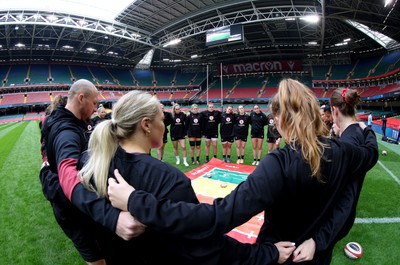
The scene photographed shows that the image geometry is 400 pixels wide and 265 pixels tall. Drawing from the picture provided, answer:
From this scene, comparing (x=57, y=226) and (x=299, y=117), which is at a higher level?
(x=299, y=117)

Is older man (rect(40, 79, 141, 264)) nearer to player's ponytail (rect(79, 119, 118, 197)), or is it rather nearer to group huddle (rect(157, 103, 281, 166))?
player's ponytail (rect(79, 119, 118, 197))

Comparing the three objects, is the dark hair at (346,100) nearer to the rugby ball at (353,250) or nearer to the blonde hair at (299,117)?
the blonde hair at (299,117)

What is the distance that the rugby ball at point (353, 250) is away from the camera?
9.96 feet

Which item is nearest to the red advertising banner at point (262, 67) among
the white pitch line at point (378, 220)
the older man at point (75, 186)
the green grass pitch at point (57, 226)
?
the green grass pitch at point (57, 226)

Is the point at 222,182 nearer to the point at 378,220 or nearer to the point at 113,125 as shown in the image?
the point at 378,220

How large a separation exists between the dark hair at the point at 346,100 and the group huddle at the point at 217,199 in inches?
28.1

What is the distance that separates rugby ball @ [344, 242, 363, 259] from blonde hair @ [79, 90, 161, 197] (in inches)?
133

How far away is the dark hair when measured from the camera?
2.12 m

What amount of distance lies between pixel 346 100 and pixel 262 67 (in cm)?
4240

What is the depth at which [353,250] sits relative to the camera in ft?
10.2


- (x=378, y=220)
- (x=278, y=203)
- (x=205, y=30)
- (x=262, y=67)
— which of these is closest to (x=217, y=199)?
(x=278, y=203)

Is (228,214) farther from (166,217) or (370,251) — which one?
(370,251)

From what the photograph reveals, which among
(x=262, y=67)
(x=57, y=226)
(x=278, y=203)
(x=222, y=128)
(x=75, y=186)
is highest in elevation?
(x=262, y=67)

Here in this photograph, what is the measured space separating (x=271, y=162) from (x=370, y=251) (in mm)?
3272
